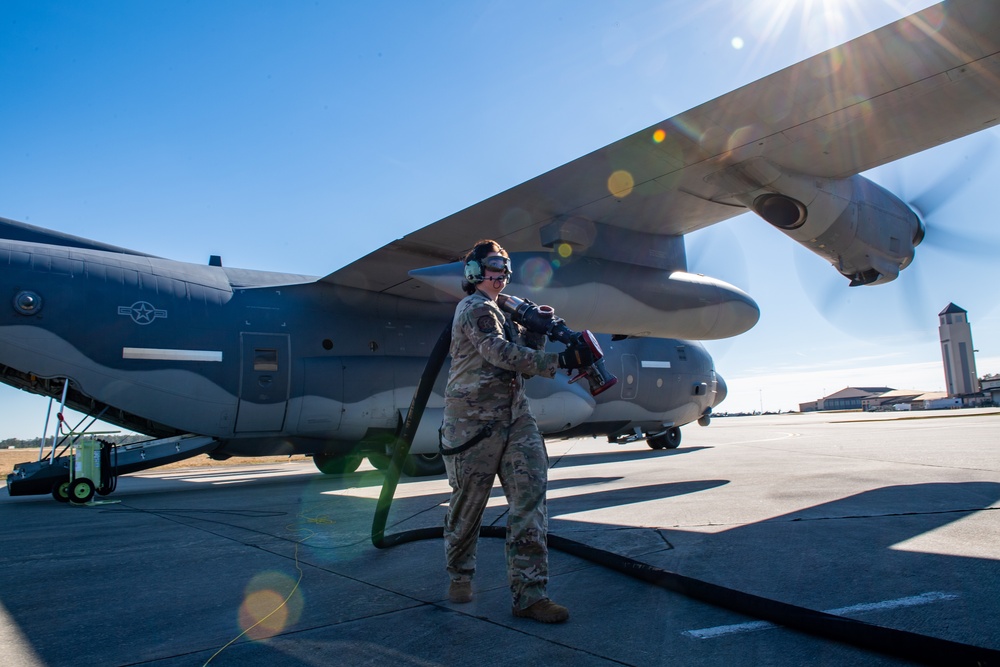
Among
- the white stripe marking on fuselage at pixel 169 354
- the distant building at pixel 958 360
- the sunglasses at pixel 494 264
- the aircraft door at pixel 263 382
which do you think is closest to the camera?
the sunglasses at pixel 494 264

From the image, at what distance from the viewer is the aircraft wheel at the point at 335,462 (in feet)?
41.7

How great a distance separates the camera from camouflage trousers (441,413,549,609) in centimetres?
319

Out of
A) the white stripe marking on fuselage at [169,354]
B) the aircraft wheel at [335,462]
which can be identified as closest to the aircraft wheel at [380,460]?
the aircraft wheel at [335,462]

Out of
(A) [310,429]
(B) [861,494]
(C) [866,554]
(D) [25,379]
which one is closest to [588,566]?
(C) [866,554]

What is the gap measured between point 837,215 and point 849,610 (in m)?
6.83

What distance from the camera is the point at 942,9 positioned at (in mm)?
5340

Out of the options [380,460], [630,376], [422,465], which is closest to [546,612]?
[422,465]

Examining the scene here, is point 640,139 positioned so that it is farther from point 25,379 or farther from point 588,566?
point 25,379

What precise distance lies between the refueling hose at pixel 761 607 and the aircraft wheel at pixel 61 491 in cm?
654

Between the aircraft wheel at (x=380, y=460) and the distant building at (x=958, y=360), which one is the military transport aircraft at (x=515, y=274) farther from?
the distant building at (x=958, y=360)

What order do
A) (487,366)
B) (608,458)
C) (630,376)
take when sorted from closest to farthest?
(487,366) → (630,376) → (608,458)

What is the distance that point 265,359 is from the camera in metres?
10.2

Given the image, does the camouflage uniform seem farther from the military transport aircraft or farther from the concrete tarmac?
the military transport aircraft

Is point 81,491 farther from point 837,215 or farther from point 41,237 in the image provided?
point 837,215
